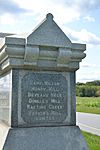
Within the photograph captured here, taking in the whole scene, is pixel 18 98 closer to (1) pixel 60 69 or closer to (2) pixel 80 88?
(1) pixel 60 69

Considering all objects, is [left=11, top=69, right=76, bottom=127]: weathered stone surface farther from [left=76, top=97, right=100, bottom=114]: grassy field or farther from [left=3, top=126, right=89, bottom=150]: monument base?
[left=76, top=97, right=100, bottom=114]: grassy field

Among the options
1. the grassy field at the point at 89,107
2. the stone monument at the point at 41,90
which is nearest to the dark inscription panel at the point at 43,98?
the stone monument at the point at 41,90

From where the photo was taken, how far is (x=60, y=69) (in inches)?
189

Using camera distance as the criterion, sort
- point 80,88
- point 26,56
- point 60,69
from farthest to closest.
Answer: point 80,88
point 60,69
point 26,56

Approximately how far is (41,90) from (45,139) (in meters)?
0.64

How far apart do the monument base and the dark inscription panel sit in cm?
13

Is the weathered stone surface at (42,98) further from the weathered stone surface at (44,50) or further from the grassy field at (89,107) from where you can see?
the grassy field at (89,107)

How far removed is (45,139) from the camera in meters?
4.55

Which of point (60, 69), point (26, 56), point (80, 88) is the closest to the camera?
point (26, 56)

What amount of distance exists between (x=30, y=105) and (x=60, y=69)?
0.66 metres

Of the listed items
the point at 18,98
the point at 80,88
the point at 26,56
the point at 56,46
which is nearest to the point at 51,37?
the point at 56,46

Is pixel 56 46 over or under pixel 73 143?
over

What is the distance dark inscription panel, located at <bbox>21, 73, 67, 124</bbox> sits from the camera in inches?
180

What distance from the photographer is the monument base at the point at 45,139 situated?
4.41 metres
